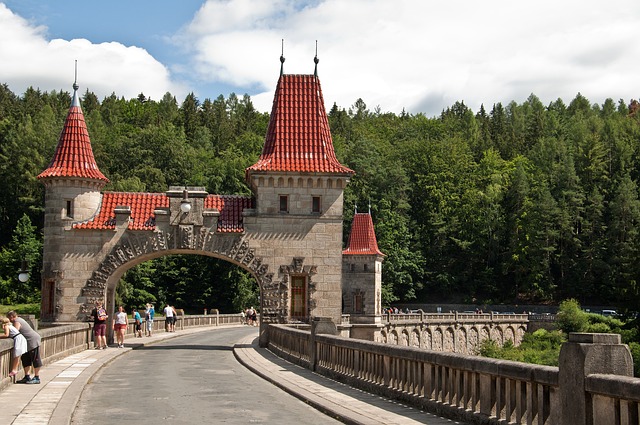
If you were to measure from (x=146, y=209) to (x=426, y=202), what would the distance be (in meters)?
69.9

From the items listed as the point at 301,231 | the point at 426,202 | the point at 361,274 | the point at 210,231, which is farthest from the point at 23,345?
the point at 426,202

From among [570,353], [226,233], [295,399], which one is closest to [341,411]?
[295,399]

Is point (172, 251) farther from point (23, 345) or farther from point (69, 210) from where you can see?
point (23, 345)

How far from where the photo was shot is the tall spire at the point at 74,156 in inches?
1268

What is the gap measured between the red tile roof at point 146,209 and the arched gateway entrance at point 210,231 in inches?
1.5

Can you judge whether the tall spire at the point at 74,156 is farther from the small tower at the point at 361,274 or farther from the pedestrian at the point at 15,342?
the small tower at the point at 361,274

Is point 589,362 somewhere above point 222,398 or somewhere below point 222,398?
above

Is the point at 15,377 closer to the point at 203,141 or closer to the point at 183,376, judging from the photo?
the point at 183,376

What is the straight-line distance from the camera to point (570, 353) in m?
8.40

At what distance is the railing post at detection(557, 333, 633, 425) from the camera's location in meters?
8.10

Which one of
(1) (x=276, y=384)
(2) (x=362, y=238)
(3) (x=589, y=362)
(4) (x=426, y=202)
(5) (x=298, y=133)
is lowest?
(1) (x=276, y=384)

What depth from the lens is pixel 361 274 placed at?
62250mm

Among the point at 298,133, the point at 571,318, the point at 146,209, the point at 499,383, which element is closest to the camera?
the point at 499,383

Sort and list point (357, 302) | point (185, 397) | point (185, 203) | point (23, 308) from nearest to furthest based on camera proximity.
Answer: point (185, 397)
point (185, 203)
point (357, 302)
point (23, 308)
